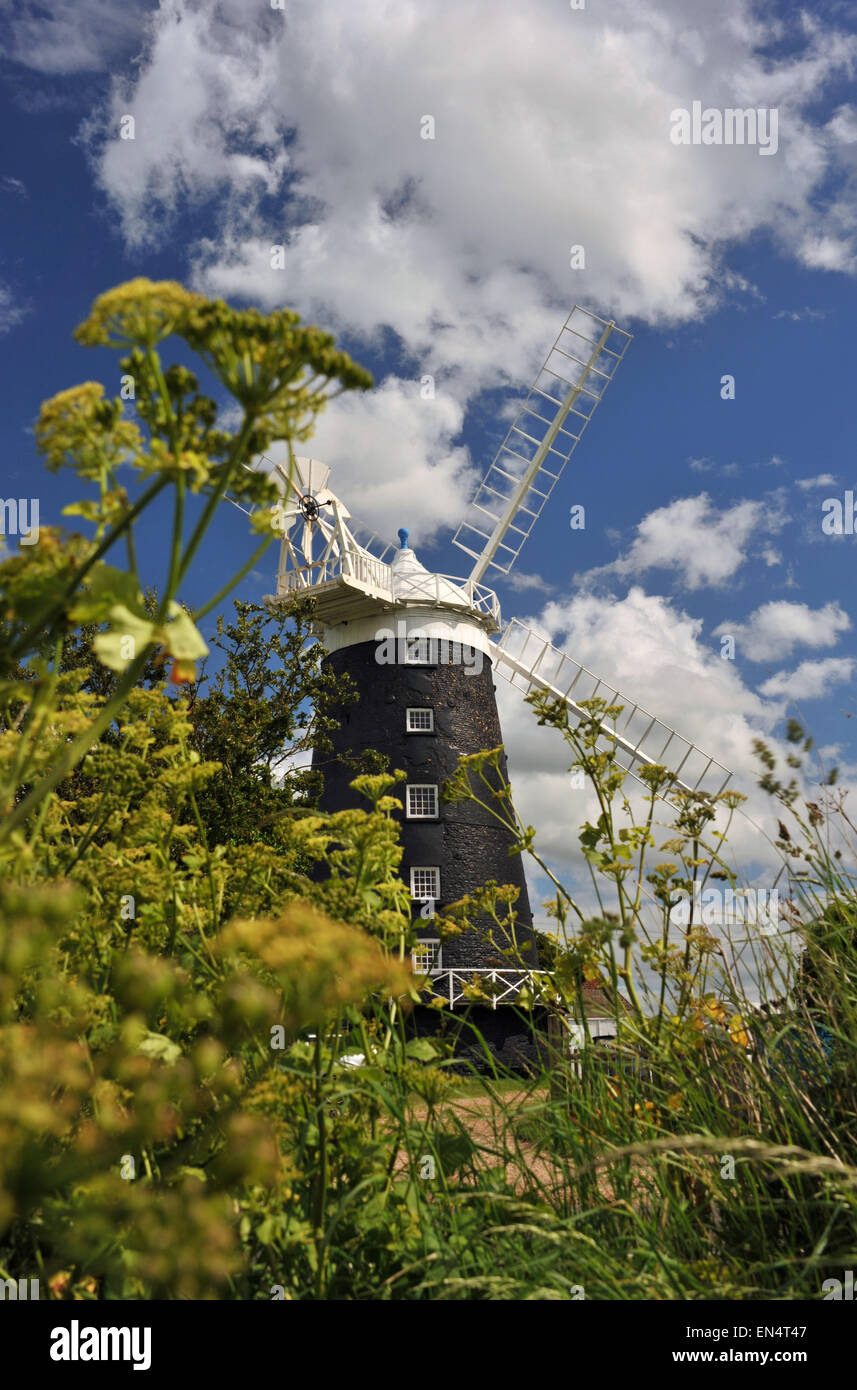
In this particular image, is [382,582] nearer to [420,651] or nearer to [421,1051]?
[420,651]

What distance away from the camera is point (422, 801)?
759 inches

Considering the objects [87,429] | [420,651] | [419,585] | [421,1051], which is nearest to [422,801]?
[420,651]

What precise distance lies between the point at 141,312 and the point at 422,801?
1829 centimetres

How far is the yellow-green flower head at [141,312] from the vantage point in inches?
47.5

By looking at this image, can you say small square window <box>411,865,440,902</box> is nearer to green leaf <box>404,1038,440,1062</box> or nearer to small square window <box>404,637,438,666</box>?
small square window <box>404,637,438,666</box>

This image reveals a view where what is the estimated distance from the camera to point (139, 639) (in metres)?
1.06

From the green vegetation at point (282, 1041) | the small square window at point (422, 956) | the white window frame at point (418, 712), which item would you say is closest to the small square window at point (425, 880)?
the white window frame at point (418, 712)

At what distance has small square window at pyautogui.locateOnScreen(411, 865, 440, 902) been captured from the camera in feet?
61.5

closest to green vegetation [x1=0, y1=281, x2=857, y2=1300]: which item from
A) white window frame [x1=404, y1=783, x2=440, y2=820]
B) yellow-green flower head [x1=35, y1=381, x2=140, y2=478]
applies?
yellow-green flower head [x1=35, y1=381, x2=140, y2=478]

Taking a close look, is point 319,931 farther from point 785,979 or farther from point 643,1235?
point 785,979

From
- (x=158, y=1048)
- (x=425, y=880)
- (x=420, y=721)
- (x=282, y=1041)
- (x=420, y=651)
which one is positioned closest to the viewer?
(x=158, y=1048)

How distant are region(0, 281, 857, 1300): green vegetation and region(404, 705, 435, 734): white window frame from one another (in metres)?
15.8
